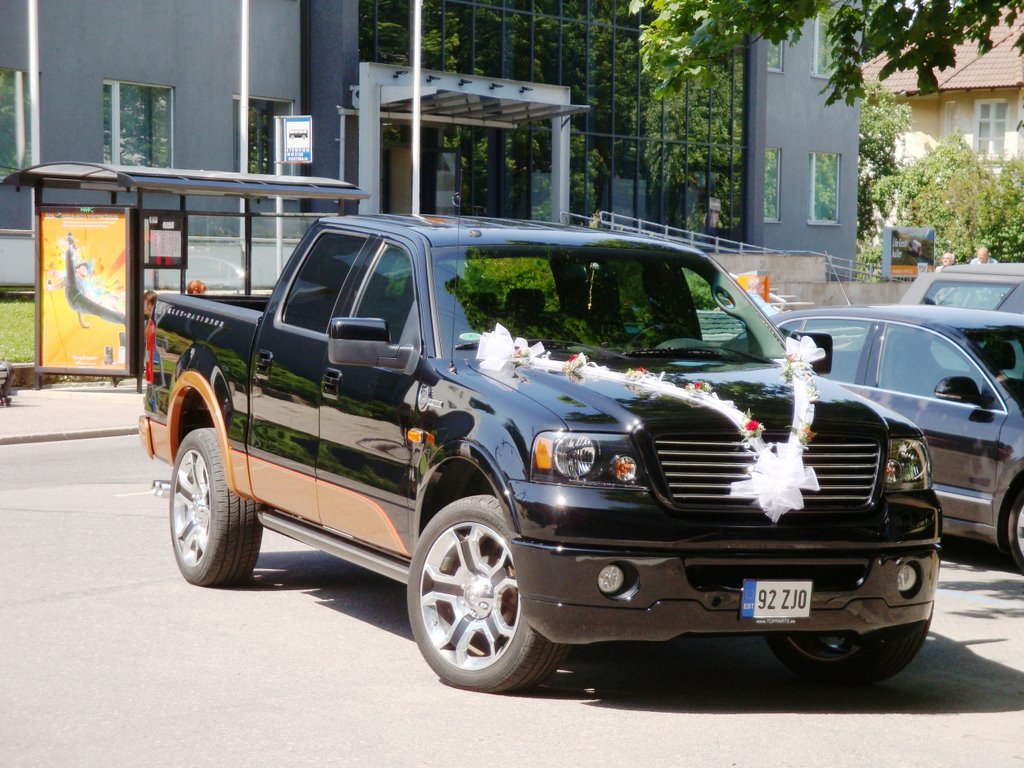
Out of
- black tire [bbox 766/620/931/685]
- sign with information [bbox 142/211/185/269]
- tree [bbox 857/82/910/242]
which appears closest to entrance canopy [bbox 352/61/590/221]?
sign with information [bbox 142/211/185/269]

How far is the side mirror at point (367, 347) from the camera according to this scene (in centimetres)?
646

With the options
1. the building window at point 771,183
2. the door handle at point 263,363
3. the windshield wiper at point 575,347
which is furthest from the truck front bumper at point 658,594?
the building window at point 771,183

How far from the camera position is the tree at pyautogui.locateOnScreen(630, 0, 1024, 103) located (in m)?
10.7

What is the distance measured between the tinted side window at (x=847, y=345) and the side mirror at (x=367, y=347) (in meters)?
4.53

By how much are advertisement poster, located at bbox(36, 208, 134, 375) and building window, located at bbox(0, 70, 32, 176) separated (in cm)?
947

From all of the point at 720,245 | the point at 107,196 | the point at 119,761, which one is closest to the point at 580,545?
the point at 119,761

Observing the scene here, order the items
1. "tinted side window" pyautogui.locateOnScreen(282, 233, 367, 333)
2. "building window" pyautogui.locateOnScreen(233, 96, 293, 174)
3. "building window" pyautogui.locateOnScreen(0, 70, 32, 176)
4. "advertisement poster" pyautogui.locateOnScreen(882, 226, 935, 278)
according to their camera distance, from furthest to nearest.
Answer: "advertisement poster" pyautogui.locateOnScreen(882, 226, 935, 278)
"building window" pyautogui.locateOnScreen(233, 96, 293, 174)
"building window" pyautogui.locateOnScreen(0, 70, 32, 176)
"tinted side window" pyautogui.locateOnScreen(282, 233, 367, 333)

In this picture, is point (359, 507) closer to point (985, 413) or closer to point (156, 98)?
point (985, 413)

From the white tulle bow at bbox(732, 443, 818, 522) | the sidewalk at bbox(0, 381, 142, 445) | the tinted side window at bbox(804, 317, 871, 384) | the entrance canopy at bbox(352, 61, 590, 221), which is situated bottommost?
the sidewalk at bbox(0, 381, 142, 445)

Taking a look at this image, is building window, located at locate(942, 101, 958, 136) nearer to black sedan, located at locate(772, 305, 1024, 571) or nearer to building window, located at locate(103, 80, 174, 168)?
building window, located at locate(103, 80, 174, 168)

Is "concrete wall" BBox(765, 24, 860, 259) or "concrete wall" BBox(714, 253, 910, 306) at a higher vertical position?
"concrete wall" BBox(765, 24, 860, 259)

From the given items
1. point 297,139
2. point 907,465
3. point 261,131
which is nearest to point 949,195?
point 261,131

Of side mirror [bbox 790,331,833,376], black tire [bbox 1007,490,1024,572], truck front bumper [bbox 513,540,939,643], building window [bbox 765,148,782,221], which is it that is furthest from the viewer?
building window [bbox 765,148,782,221]

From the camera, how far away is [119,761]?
500 centimetres
